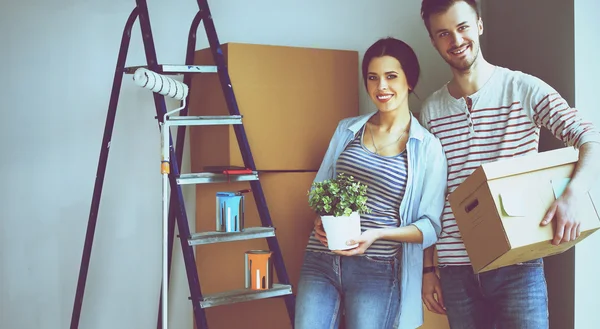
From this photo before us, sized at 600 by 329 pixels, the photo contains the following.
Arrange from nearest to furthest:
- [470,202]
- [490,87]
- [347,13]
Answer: [470,202]
[490,87]
[347,13]

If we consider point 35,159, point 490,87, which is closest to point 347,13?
point 490,87

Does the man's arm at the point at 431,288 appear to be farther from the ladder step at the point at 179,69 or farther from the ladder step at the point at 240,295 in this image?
the ladder step at the point at 179,69

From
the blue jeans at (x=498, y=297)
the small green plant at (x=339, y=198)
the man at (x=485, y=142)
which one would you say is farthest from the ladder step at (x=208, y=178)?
the blue jeans at (x=498, y=297)

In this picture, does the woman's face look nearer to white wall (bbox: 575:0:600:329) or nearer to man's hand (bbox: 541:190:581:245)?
man's hand (bbox: 541:190:581:245)

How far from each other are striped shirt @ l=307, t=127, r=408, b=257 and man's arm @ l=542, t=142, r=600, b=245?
488 mm

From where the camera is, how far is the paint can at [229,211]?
2.19m

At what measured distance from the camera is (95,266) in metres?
2.56

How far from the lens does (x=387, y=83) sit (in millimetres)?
2100

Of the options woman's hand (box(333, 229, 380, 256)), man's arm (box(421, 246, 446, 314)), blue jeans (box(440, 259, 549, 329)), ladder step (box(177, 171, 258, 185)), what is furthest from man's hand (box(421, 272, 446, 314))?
ladder step (box(177, 171, 258, 185))

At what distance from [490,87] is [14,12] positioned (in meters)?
1.66

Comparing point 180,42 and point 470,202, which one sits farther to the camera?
point 180,42

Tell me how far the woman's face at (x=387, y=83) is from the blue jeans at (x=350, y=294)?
19.0 inches

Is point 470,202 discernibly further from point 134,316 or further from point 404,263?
point 134,316

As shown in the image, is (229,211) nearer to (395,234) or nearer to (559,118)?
(395,234)
